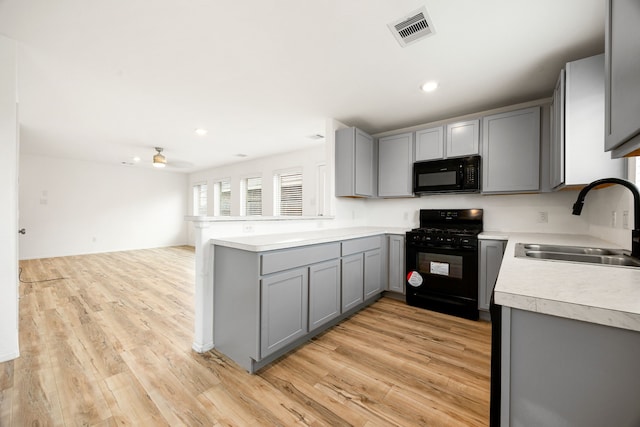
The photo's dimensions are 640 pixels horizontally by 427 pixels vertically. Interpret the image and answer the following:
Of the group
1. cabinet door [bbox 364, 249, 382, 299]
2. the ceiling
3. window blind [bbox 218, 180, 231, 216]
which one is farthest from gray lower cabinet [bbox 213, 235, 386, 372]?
window blind [bbox 218, 180, 231, 216]

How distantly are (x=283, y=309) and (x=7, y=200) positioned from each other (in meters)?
2.24

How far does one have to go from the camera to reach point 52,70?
7.91ft

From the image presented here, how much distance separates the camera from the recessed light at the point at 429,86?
2.60 metres

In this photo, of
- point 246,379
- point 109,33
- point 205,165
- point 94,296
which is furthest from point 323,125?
point 205,165

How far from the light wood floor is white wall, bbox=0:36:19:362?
→ 0.25 metres

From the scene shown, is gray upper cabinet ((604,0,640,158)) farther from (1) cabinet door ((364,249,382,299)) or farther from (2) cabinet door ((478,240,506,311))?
(1) cabinet door ((364,249,382,299))

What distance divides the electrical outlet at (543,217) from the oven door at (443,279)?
0.98 metres

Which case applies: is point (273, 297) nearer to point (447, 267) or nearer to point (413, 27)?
point (447, 267)

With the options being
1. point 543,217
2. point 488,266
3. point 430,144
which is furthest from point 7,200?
point 543,217

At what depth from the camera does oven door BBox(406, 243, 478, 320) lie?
2752 millimetres

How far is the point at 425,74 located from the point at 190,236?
8358 mm

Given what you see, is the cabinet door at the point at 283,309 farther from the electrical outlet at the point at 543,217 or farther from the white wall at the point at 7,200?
the electrical outlet at the point at 543,217

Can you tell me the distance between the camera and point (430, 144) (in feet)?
11.0

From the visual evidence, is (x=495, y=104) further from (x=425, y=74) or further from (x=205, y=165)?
(x=205, y=165)
